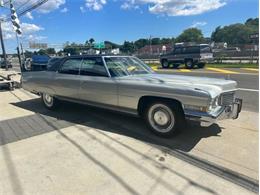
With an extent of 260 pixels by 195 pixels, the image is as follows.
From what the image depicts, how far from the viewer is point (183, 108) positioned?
13.8 ft

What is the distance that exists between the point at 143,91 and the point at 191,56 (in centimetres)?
1681

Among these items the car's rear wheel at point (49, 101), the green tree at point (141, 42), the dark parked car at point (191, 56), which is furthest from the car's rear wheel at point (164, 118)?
the green tree at point (141, 42)

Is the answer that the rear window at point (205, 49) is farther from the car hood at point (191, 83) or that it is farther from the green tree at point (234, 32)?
the green tree at point (234, 32)

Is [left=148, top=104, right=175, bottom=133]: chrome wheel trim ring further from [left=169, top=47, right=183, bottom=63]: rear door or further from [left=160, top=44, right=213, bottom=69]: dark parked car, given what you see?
[left=169, top=47, right=183, bottom=63]: rear door

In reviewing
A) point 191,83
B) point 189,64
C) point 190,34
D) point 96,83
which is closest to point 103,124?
point 96,83

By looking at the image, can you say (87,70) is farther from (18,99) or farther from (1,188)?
(18,99)

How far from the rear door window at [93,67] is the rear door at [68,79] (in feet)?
0.64

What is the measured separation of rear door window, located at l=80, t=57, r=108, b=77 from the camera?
5421 mm

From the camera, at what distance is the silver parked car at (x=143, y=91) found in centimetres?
411

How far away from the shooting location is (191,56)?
66.9 feet

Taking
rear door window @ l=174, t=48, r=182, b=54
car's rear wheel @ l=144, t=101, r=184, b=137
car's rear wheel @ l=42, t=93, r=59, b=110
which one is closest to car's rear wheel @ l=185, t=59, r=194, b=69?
rear door window @ l=174, t=48, r=182, b=54

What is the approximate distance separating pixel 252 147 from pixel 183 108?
130 centimetres

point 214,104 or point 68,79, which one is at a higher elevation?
point 68,79

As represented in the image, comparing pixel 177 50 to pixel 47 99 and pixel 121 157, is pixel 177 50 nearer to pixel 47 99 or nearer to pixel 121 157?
→ pixel 47 99
